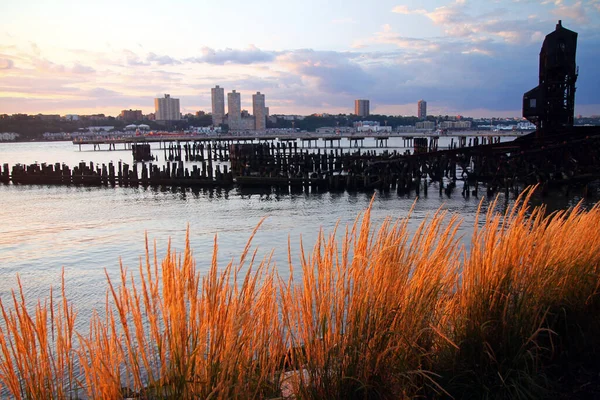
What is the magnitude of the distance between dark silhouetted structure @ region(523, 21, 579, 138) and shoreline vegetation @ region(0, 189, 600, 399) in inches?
1249

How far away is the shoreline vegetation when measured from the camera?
290 centimetres

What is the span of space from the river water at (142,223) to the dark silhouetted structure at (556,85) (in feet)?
31.7

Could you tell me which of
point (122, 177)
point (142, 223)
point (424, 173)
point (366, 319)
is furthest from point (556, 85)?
point (366, 319)

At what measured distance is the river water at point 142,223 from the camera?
12.4 meters

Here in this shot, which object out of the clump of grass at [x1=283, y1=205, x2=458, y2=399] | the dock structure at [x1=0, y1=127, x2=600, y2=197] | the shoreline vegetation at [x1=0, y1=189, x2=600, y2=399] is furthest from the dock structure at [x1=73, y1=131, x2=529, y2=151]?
the clump of grass at [x1=283, y1=205, x2=458, y2=399]

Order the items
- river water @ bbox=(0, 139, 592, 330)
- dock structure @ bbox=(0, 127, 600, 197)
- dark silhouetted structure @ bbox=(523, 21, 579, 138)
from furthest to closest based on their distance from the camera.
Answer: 1. dark silhouetted structure @ bbox=(523, 21, 579, 138)
2. dock structure @ bbox=(0, 127, 600, 197)
3. river water @ bbox=(0, 139, 592, 330)

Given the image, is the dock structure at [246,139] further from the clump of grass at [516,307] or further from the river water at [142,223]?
the clump of grass at [516,307]

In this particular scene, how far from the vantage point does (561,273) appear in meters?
5.00

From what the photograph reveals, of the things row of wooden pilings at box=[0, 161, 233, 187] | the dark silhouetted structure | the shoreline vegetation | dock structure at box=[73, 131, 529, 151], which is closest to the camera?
the shoreline vegetation

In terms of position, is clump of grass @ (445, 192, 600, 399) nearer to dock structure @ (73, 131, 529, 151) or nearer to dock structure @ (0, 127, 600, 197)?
dock structure @ (0, 127, 600, 197)

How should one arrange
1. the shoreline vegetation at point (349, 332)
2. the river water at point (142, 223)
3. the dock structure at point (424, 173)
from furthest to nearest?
1. the dock structure at point (424, 173)
2. the river water at point (142, 223)
3. the shoreline vegetation at point (349, 332)

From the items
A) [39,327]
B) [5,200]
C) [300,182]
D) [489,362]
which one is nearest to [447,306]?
[489,362]

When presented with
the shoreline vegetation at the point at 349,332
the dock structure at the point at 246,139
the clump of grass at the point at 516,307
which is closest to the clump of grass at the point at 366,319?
the shoreline vegetation at the point at 349,332

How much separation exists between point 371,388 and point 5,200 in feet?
99.6
